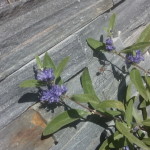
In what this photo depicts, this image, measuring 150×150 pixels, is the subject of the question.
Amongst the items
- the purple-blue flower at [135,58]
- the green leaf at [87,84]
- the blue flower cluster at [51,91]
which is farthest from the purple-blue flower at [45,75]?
the purple-blue flower at [135,58]

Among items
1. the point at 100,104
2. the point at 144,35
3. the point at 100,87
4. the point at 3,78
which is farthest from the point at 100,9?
the point at 3,78

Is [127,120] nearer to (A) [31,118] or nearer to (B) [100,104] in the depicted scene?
(B) [100,104]

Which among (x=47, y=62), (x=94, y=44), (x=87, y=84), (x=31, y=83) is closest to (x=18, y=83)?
(x=31, y=83)

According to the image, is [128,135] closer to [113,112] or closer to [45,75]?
[113,112]

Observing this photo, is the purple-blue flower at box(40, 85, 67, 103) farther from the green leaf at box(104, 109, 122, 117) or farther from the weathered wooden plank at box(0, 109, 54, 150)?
the green leaf at box(104, 109, 122, 117)

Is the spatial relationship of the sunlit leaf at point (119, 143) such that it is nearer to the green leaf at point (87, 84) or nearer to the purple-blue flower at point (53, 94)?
the green leaf at point (87, 84)

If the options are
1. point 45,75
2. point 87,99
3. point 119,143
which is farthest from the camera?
point 119,143
